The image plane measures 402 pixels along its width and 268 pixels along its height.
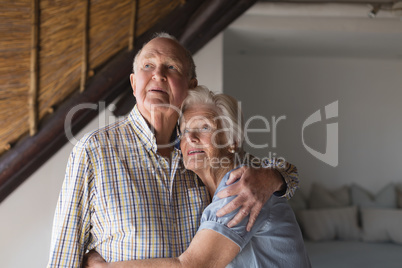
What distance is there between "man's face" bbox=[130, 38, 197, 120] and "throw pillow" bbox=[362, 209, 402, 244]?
13.0 feet

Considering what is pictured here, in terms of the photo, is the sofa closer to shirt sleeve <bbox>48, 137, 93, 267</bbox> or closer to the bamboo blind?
the bamboo blind

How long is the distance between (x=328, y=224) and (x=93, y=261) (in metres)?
3.97

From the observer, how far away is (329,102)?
19.1 feet

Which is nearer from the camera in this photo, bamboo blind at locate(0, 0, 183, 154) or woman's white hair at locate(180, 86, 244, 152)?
woman's white hair at locate(180, 86, 244, 152)

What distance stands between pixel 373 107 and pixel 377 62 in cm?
61

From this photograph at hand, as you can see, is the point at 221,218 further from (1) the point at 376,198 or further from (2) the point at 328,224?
(1) the point at 376,198

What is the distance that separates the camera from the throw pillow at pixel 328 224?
4.91 metres

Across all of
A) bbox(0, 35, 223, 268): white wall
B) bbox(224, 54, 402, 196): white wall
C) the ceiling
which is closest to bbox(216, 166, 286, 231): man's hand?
bbox(0, 35, 223, 268): white wall

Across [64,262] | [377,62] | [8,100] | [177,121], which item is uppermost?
[377,62]

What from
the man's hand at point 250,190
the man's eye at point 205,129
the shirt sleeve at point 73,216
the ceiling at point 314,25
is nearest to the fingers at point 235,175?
the man's hand at point 250,190

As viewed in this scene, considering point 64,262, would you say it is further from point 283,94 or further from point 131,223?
point 283,94

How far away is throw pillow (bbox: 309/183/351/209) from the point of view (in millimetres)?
5262

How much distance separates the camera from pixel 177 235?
153 cm

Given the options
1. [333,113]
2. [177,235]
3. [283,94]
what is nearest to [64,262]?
[177,235]
